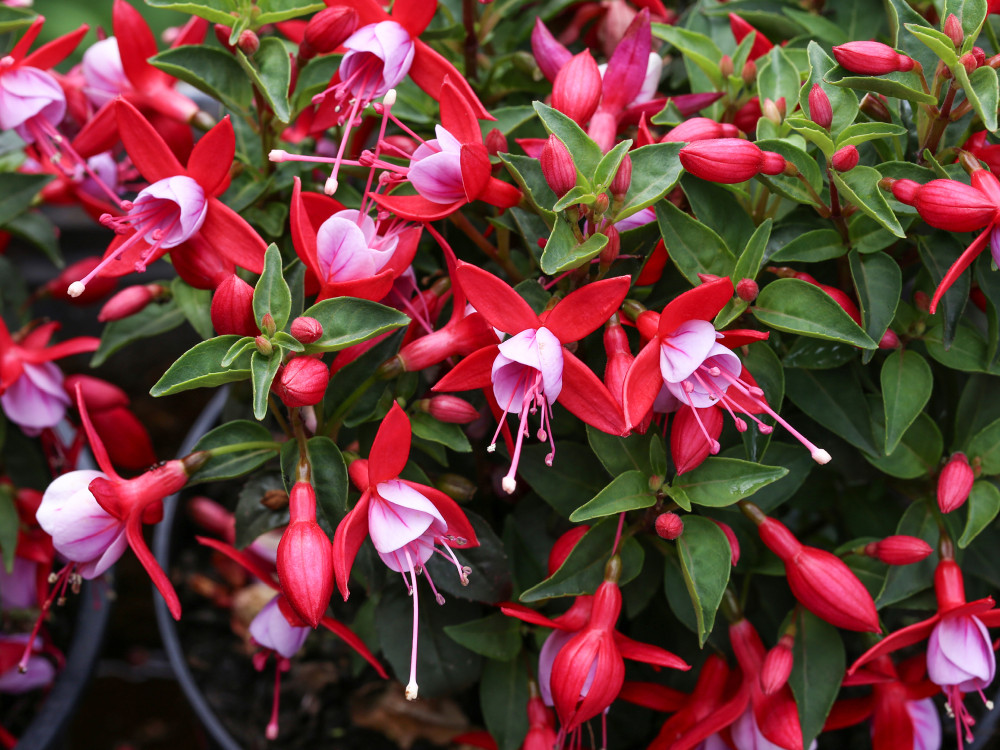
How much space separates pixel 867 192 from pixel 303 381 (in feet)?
1.48

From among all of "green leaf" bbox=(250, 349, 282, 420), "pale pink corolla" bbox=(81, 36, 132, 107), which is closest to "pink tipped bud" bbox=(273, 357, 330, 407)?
"green leaf" bbox=(250, 349, 282, 420)

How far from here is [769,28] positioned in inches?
36.6

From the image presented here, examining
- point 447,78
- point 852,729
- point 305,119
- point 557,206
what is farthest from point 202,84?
point 852,729

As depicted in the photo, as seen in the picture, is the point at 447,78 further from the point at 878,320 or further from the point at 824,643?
the point at 824,643

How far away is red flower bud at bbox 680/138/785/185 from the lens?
619 millimetres

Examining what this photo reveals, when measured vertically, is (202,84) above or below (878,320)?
above

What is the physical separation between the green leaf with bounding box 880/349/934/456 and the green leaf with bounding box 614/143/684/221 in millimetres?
255

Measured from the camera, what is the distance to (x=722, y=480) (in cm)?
67

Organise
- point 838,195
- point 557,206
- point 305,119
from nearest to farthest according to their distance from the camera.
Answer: point 557,206 → point 838,195 → point 305,119

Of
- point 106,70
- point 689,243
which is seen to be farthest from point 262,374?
point 106,70

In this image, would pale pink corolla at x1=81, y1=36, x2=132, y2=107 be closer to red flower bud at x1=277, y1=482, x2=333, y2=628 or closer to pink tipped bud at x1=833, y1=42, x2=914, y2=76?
A: red flower bud at x1=277, y1=482, x2=333, y2=628

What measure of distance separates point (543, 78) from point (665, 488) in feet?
1.58

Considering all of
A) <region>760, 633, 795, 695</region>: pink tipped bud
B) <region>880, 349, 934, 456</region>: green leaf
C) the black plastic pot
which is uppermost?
<region>880, 349, 934, 456</region>: green leaf

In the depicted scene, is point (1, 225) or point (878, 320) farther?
point (1, 225)
